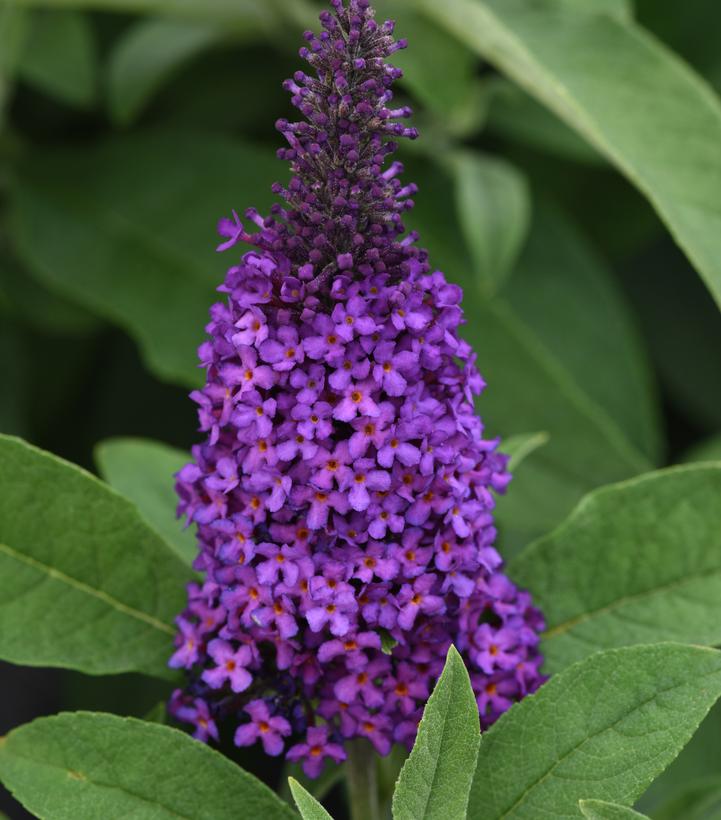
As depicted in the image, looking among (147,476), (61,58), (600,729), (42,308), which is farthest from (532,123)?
(600,729)

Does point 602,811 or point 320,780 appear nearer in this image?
point 602,811

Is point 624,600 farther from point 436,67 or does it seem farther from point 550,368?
point 436,67

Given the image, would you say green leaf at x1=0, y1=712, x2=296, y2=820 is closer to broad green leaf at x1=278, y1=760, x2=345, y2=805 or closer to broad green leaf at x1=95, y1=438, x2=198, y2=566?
broad green leaf at x1=278, y1=760, x2=345, y2=805

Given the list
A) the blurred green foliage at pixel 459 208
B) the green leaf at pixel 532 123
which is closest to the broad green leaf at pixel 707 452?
the blurred green foliage at pixel 459 208

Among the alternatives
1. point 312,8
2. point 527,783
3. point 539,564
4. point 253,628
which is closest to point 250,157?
point 312,8

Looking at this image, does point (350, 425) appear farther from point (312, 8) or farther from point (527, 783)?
point (312, 8)
